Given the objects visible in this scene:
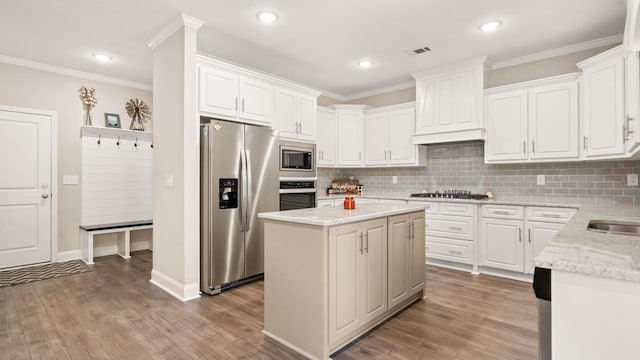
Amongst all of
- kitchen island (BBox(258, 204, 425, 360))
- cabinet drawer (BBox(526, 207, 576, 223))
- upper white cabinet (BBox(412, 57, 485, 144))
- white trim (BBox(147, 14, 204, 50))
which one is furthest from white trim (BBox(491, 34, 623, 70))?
white trim (BBox(147, 14, 204, 50))

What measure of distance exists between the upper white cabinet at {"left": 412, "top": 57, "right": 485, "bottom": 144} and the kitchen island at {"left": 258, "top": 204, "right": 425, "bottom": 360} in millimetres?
2265

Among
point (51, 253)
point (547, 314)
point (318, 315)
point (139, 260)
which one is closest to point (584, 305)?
point (547, 314)

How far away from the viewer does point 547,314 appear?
1.57m

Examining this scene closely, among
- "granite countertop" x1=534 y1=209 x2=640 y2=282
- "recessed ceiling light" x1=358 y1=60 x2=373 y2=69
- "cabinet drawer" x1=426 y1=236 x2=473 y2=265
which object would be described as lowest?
"cabinet drawer" x1=426 y1=236 x2=473 y2=265

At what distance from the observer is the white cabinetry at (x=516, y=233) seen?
3584 millimetres

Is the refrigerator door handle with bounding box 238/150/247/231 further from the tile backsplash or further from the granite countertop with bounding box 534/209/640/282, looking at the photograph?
the granite countertop with bounding box 534/209/640/282

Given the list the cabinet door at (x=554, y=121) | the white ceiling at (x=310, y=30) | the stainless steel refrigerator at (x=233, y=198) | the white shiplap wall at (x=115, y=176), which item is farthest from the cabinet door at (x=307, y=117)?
the cabinet door at (x=554, y=121)

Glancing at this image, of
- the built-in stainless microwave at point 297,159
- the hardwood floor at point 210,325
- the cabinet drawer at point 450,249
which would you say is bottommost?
the hardwood floor at point 210,325

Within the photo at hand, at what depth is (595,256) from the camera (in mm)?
1079

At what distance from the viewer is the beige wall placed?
4215mm

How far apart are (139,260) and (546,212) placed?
522 centimetres

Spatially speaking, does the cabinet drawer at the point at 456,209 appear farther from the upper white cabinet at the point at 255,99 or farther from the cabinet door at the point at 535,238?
the upper white cabinet at the point at 255,99

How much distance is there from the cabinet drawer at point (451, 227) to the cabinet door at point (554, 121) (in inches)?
42.9

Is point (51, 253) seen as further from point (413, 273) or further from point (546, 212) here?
point (546, 212)
